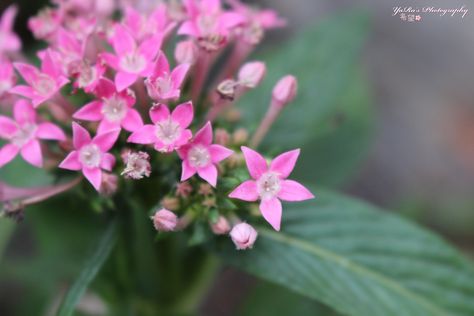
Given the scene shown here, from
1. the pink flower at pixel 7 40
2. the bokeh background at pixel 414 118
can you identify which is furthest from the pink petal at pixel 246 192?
the bokeh background at pixel 414 118

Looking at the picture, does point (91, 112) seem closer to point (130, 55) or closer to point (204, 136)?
point (130, 55)

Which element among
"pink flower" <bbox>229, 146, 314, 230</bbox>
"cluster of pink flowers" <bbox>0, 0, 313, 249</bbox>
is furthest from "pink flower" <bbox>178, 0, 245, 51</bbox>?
"pink flower" <bbox>229, 146, 314, 230</bbox>

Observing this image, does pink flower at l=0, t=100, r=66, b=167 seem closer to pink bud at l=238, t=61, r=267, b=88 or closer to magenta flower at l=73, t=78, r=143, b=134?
magenta flower at l=73, t=78, r=143, b=134

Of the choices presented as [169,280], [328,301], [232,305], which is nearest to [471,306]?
[328,301]

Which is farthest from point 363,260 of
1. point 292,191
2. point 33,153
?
point 33,153

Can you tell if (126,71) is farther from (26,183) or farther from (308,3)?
(308,3)

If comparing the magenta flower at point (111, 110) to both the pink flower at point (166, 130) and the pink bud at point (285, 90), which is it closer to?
the pink flower at point (166, 130)
